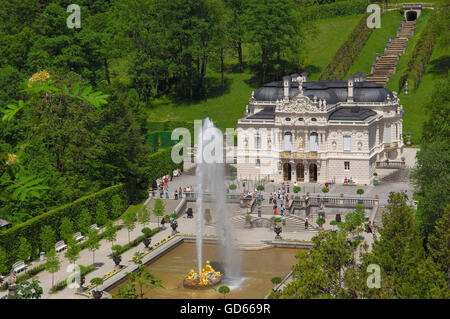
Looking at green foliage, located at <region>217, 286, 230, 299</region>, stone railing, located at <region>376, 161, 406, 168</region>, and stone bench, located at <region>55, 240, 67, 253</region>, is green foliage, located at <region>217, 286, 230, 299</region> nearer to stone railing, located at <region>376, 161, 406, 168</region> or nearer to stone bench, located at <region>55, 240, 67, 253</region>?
stone bench, located at <region>55, 240, 67, 253</region>

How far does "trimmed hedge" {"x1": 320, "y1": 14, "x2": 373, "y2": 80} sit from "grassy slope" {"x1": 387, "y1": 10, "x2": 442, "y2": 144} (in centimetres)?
756

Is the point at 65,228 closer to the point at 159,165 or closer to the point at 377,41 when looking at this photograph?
the point at 159,165

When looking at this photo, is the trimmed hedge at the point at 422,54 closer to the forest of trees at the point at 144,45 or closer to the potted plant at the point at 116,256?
the forest of trees at the point at 144,45

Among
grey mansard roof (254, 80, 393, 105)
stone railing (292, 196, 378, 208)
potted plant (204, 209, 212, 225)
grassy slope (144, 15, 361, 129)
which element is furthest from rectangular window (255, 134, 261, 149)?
grassy slope (144, 15, 361, 129)

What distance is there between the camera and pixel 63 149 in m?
73.8

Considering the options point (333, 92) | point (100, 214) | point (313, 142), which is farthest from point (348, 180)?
point (100, 214)

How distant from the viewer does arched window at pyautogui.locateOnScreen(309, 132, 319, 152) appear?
83.7 meters

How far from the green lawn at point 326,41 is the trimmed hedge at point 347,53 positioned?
2425 millimetres

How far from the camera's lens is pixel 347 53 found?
122m

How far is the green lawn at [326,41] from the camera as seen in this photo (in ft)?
404

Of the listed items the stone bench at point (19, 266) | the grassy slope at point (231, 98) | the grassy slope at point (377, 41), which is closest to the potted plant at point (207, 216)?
the stone bench at point (19, 266)

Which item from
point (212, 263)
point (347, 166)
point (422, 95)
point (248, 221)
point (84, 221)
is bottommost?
point (212, 263)

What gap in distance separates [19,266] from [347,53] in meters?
79.0

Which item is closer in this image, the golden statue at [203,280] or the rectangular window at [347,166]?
the golden statue at [203,280]
